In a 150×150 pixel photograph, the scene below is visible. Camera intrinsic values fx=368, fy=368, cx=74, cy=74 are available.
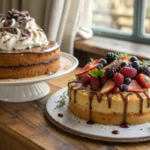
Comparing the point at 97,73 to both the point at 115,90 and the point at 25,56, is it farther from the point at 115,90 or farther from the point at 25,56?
the point at 25,56

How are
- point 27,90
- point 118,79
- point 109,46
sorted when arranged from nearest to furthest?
1. point 118,79
2. point 27,90
3. point 109,46

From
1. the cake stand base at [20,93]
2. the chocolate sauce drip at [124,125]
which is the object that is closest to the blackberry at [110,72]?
the chocolate sauce drip at [124,125]

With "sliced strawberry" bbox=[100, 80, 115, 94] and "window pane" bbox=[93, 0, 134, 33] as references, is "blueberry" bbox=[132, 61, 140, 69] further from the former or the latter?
"window pane" bbox=[93, 0, 134, 33]

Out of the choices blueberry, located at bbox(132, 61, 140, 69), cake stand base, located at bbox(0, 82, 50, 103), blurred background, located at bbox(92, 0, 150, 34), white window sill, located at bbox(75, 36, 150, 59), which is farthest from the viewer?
blurred background, located at bbox(92, 0, 150, 34)

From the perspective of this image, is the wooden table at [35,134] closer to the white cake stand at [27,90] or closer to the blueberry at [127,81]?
the white cake stand at [27,90]

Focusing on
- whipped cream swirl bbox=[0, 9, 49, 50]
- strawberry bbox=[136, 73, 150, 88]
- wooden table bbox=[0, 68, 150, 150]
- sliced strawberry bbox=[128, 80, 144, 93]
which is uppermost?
whipped cream swirl bbox=[0, 9, 49, 50]

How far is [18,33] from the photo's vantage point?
1.26 metres

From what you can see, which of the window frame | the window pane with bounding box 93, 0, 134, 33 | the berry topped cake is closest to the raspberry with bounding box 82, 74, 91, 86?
the berry topped cake

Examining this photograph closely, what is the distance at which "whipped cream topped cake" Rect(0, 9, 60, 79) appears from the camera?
1215mm

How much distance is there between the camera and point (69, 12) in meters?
1.74

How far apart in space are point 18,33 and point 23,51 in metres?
0.07

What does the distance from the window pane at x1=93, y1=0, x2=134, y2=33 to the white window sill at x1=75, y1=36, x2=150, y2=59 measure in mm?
119

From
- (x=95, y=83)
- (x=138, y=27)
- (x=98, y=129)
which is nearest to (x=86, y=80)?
(x=95, y=83)

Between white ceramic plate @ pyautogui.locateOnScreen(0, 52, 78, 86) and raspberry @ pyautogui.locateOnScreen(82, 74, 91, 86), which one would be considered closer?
raspberry @ pyautogui.locateOnScreen(82, 74, 91, 86)
